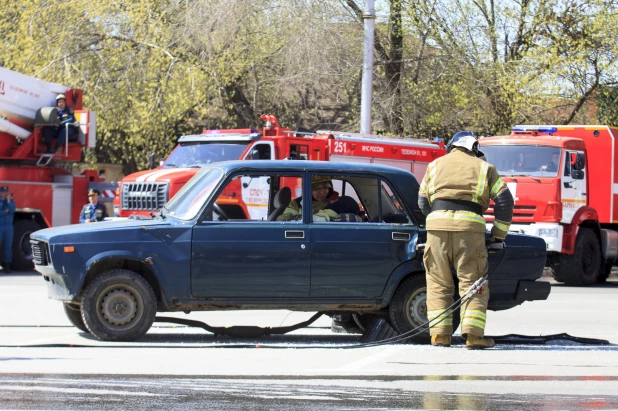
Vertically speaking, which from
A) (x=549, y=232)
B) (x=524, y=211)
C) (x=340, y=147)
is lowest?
(x=549, y=232)

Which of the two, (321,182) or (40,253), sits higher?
(321,182)

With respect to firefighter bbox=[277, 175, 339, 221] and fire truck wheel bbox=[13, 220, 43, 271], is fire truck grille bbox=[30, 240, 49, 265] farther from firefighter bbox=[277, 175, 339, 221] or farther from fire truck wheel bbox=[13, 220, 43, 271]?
fire truck wheel bbox=[13, 220, 43, 271]

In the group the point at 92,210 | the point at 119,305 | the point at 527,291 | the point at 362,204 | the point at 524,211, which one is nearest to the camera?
the point at 119,305

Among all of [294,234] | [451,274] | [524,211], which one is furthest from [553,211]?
[294,234]

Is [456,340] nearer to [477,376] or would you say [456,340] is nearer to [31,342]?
[477,376]

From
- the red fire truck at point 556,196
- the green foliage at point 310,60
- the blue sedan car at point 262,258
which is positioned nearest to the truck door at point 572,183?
the red fire truck at point 556,196

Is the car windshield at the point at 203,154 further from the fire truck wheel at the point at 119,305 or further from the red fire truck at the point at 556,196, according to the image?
the fire truck wheel at the point at 119,305

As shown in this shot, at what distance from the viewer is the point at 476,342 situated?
8.30 metres

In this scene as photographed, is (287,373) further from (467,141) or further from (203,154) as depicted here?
(203,154)

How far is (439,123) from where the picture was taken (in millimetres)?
25000

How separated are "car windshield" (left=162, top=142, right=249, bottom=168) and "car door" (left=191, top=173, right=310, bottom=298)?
838 cm

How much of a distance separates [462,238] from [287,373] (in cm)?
215

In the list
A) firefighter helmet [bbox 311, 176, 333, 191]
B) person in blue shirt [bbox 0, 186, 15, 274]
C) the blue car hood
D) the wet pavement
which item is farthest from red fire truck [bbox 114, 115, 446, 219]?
the wet pavement

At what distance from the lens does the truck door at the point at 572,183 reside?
16.6 metres
